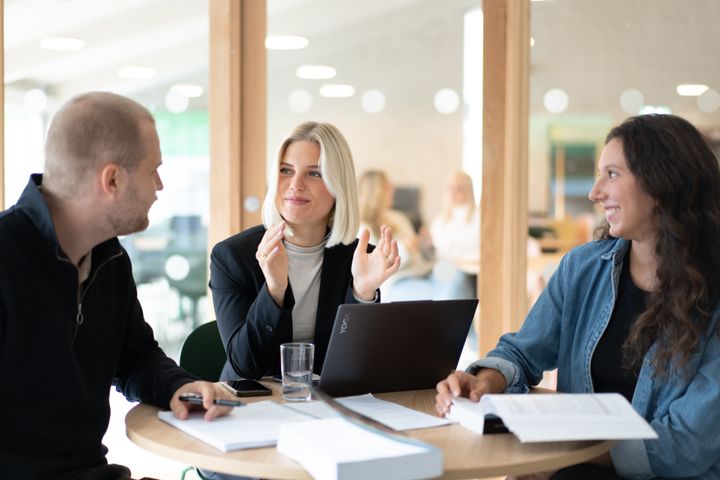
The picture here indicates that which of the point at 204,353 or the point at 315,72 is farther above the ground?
the point at 315,72

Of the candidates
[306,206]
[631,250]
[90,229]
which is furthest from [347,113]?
[90,229]

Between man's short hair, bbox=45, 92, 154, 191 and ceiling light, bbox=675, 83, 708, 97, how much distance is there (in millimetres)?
2694

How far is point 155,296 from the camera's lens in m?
4.21

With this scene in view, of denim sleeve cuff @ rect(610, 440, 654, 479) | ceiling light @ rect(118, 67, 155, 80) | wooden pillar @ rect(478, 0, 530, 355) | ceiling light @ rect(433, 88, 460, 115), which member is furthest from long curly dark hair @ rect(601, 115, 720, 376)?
ceiling light @ rect(118, 67, 155, 80)

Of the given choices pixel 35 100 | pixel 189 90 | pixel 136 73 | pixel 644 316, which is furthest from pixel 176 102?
pixel 644 316

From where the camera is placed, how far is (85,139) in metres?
1.81

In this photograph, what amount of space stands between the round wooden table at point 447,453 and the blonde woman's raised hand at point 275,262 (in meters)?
0.61

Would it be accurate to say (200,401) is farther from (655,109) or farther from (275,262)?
(655,109)

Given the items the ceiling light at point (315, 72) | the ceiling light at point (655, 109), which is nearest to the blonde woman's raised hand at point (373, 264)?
the ceiling light at point (315, 72)

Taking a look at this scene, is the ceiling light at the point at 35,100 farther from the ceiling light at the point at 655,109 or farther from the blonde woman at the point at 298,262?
the ceiling light at the point at 655,109

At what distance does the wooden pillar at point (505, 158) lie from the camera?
12.5ft

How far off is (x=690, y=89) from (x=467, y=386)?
7.57 ft

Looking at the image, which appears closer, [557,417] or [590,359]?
[557,417]

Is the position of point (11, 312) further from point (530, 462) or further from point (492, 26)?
point (492, 26)
